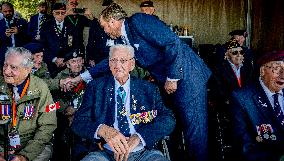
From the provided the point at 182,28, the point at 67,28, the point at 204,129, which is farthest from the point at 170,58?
the point at 182,28

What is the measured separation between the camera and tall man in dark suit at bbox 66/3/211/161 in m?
3.80

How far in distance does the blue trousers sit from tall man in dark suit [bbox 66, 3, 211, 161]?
0.88m

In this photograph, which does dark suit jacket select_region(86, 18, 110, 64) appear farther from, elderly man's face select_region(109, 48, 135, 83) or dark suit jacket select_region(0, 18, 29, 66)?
elderly man's face select_region(109, 48, 135, 83)

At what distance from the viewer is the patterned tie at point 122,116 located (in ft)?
11.1

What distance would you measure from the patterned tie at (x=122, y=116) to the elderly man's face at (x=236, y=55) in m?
2.91

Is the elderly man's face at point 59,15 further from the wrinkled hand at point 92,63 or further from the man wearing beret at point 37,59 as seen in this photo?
the man wearing beret at point 37,59

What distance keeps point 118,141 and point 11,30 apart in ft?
16.0

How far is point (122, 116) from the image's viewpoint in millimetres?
3408

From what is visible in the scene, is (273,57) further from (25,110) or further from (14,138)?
(14,138)

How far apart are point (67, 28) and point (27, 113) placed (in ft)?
11.7

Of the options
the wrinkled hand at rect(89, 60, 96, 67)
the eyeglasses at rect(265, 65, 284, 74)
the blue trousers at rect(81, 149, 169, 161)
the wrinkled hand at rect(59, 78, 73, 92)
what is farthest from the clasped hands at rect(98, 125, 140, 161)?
the wrinkled hand at rect(89, 60, 96, 67)

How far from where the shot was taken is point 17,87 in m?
3.48

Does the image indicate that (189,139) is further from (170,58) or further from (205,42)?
(205,42)

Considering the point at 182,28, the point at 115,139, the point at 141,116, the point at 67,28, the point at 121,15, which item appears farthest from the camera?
the point at 182,28
